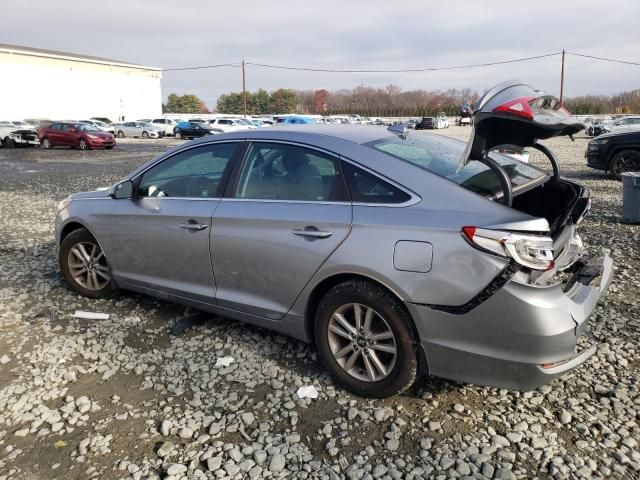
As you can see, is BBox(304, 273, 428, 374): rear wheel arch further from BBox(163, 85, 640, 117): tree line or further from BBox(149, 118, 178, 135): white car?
BBox(163, 85, 640, 117): tree line

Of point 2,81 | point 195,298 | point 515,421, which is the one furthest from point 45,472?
point 2,81

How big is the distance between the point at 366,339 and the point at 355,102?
369 ft

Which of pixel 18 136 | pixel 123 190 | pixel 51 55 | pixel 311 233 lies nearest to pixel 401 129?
pixel 311 233

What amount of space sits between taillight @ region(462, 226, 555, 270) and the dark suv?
10.3 m

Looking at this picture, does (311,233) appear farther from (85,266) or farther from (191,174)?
(85,266)

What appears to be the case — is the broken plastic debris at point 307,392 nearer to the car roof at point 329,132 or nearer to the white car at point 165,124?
the car roof at point 329,132

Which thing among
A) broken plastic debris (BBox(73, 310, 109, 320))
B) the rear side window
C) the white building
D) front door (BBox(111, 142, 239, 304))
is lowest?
broken plastic debris (BBox(73, 310, 109, 320))

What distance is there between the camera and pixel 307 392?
127 inches

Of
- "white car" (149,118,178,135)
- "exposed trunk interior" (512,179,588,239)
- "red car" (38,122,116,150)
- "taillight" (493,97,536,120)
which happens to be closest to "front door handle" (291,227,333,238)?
"taillight" (493,97,536,120)

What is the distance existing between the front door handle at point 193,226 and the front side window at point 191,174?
0.22 meters

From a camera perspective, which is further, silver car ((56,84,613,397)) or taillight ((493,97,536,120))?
taillight ((493,97,536,120))

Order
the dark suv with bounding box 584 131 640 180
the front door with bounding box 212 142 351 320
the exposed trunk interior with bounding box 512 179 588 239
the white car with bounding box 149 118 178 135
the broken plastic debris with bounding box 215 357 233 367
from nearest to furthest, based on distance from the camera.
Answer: the front door with bounding box 212 142 351 320 < the exposed trunk interior with bounding box 512 179 588 239 < the broken plastic debris with bounding box 215 357 233 367 < the dark suv with bounding box 584 131 640 180 < the white car with bounding box 149 118 178 135

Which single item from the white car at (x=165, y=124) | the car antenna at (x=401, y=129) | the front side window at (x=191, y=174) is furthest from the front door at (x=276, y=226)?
the white car at (x=165, y=124)

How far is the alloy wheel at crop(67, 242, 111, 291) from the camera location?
15.3ft
